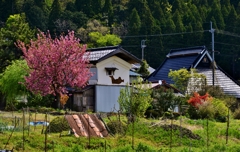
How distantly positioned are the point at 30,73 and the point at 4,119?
7478mm

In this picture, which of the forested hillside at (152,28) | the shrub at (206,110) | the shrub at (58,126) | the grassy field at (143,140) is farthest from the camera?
the forested hillside at (152,28)

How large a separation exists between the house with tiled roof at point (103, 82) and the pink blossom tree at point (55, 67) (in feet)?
Result: 5.72

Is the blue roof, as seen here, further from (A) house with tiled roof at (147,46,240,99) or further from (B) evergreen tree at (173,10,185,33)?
(B) evergreen tree at (173,10,185,33)

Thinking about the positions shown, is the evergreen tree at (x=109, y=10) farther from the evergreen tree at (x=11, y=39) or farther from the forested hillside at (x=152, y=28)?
the evergreen tree at (x=11, y=39)

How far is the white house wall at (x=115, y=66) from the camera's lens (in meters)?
28.5

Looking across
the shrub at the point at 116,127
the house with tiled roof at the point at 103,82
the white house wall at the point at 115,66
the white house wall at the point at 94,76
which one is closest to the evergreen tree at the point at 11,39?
the house with tiled roof at the point at 103,82

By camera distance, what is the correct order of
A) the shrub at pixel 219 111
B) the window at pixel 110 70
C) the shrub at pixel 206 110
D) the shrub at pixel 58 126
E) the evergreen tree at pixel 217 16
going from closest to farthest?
the shrub at pixel 58 126, the shrub at pixel 219 111, the shrub at pixel 206 110, the window at pixel 110 70, the evergreen tree at pixel 217 16

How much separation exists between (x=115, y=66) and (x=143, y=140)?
1342cm

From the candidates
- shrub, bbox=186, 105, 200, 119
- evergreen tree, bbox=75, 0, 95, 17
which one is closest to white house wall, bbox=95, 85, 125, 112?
shrub, bbox=186, 105, 200, 119

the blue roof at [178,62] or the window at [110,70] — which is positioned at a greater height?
the blue roof at [178,62]

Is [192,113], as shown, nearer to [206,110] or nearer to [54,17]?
[206,110]

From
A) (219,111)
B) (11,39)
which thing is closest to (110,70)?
(219,111)

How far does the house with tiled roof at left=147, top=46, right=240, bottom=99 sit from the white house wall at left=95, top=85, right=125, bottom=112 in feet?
27.8

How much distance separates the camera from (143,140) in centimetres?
1602
